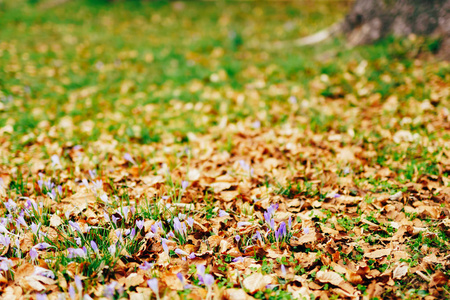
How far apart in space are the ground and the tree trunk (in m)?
0.19

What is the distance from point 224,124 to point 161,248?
6.38 feet

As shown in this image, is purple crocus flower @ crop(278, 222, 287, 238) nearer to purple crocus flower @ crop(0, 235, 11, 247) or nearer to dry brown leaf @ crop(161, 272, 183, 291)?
dry brown leaf @ crop(161, 272, 183, 291)

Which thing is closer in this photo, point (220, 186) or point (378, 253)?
point (378, 253)

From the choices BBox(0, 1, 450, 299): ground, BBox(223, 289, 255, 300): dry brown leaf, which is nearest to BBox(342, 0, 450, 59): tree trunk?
BBox(0, 1, 450, 299): ground

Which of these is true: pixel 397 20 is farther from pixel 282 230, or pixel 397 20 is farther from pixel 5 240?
pixel 5 240


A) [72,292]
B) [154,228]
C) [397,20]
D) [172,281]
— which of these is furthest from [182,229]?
[397,20]

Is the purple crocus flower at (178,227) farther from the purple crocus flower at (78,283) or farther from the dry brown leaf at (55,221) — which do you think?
the dry brown leaf at (55,221)

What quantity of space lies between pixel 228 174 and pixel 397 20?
13.4 feet

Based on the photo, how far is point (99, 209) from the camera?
7.02ft

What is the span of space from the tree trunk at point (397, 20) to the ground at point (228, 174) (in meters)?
0.19

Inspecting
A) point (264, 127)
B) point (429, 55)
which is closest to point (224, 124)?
point (264, 127)

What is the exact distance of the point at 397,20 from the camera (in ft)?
15.9

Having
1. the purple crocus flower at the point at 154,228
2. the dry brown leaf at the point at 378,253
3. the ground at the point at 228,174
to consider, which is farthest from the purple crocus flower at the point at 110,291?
the dry brown leaf at the point at 378,253

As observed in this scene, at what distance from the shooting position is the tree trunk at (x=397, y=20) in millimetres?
4352
